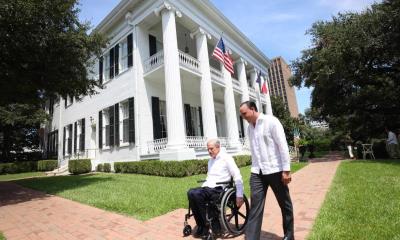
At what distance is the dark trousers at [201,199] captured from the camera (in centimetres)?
375

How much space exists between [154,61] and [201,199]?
13.0 m

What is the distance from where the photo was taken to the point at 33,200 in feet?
26.0

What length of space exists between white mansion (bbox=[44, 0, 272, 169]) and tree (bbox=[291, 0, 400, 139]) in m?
5.97

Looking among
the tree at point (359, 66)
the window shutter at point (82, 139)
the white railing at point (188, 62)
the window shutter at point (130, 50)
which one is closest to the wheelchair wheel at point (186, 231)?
the white railing at point (188, 62)

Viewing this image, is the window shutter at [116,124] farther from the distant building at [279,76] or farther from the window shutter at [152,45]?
the distant building at [279,76]

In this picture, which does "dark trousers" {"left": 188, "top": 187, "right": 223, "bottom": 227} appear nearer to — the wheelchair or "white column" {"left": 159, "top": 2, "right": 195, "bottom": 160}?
the wheelchair

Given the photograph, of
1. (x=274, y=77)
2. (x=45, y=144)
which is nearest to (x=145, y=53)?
(x=45, y=144)

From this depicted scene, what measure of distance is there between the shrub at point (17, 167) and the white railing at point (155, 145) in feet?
53.5

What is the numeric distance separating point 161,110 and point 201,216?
515 inches

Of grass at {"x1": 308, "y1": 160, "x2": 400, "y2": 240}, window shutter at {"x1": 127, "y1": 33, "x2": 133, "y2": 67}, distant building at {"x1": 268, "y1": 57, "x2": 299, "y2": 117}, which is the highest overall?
distant building at {"x1": 268, "y1": 57, "x2": 299, "y2": 117}

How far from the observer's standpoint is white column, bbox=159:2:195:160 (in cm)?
1273

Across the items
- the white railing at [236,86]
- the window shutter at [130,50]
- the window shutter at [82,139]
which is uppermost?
the window shutter at [130,50]

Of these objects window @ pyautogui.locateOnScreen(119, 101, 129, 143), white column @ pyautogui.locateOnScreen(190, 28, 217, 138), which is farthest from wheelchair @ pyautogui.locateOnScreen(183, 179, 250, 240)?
window @ pyautogui.locateOnScreen(119, 101, 129, 143)

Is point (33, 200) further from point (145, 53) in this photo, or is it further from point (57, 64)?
point (145, 53)
